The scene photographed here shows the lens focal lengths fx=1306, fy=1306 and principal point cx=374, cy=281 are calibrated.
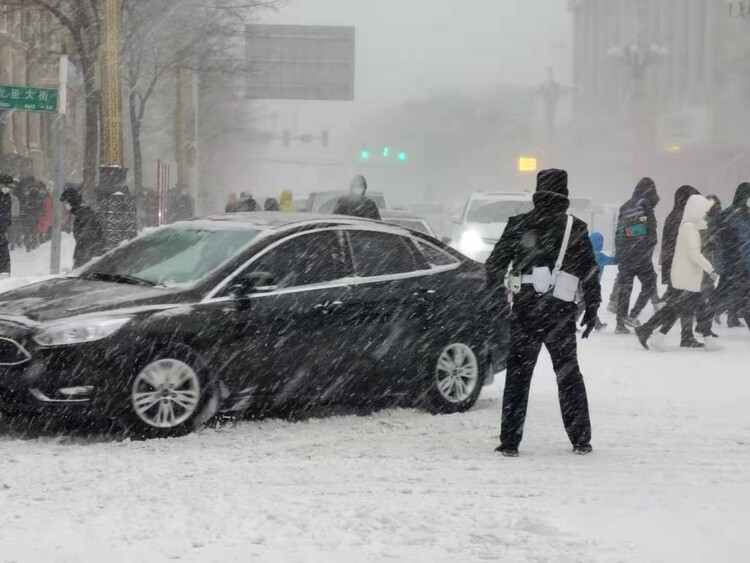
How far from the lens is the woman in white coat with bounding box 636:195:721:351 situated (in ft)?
46.2

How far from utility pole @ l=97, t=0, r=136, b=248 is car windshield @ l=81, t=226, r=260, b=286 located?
38.2 feet

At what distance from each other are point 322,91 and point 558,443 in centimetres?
4094

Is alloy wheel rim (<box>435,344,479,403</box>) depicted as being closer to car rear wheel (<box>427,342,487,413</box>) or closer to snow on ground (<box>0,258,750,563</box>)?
car rear wheel (<box>427,342,487,413</box>)

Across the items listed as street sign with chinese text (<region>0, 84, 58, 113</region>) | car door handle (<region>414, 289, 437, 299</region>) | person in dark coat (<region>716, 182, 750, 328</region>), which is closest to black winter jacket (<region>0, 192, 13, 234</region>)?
street sign with chinese text (<region>0, 84, 58, 113</region>)

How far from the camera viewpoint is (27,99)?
18.1m

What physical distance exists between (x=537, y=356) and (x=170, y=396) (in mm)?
2268

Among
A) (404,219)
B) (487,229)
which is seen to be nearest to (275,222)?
(404,219)

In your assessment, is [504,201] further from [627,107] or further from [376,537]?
[627,107]

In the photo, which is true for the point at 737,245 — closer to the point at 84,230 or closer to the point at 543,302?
the point at 84,230

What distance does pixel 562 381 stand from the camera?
308 inches

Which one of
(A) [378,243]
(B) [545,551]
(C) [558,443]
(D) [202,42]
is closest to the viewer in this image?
(B) [545,551]

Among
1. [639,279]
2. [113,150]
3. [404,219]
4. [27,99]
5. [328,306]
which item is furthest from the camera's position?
[113,150]

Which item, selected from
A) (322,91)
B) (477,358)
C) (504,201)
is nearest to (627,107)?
(322,91)

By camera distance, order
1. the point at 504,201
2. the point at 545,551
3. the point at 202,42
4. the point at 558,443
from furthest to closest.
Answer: the point at 202,42 → the point at 504,201 → the point at 558,443 → the point at 545,551
